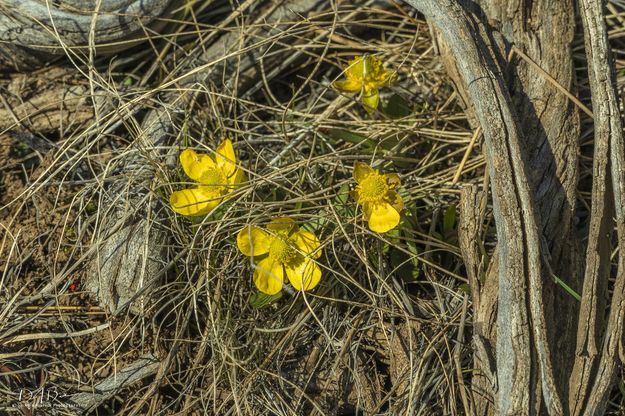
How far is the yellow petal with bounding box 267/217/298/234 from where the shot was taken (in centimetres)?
195

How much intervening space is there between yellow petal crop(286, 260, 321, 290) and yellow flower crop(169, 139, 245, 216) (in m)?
0.27

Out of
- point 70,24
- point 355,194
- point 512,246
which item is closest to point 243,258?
point 355,194

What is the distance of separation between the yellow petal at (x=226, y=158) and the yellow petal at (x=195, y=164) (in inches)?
1.1

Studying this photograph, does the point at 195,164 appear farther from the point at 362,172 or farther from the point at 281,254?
the point at 362,172

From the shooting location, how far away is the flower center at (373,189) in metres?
1.94

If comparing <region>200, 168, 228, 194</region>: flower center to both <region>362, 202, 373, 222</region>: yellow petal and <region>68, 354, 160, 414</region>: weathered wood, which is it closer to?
<region>362, 202, 373, 222</region>: yellow petal

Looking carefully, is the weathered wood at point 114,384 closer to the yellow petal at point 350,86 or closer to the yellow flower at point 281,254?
the yellow flower at point 281,254

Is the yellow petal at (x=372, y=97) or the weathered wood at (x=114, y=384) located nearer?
the weathered wood at (x=114, y=384)

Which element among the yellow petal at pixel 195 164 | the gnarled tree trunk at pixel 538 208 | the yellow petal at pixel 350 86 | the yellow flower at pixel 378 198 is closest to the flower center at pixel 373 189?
the yellow flower at pixel 378 198

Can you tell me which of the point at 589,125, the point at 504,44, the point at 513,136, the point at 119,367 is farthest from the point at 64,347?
the point at 589,125

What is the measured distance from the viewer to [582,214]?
2223 millimetres

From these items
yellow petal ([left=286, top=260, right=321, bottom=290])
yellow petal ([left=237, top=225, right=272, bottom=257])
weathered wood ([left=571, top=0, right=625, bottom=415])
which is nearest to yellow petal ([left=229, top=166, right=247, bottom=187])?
yellow petal ([left=237, top=225, right=272, bottom=257])

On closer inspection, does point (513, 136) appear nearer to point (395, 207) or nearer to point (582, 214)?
point (395, 207)

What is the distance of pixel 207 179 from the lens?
2.03m
